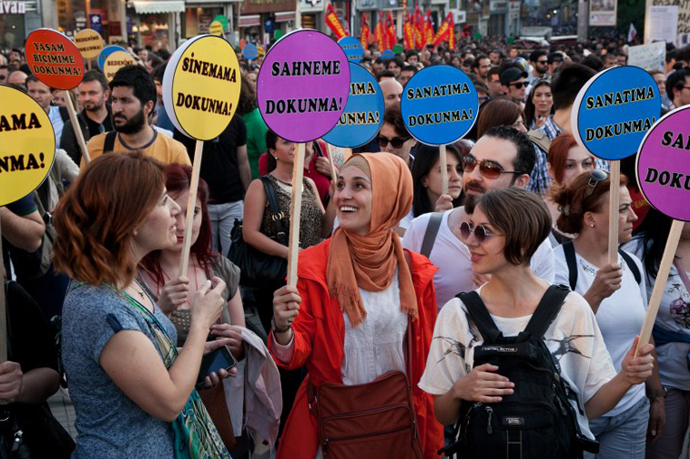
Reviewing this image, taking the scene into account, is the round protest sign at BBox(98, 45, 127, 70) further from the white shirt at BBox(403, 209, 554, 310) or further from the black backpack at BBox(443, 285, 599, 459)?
the black backpack at BBox(443, 285, 599, 459)

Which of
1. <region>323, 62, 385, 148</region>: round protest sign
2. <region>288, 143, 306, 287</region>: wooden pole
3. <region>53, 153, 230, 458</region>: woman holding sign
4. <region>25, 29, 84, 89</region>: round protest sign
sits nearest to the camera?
<region>53, 153, 230, 458</region>: woman holding sign

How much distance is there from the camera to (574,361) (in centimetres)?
278

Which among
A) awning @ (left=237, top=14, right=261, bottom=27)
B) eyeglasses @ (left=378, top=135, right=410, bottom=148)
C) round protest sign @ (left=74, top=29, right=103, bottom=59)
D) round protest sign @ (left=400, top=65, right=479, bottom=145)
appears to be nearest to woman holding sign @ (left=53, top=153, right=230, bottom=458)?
round protest sign @ (left=400, top=65, right=479, bottom=145)

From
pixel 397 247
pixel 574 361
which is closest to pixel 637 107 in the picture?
pixel 397 247

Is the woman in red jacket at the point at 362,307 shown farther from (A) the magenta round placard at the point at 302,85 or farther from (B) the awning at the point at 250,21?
(B) the awning at the point at 250,21

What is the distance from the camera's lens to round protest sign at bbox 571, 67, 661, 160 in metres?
3.67

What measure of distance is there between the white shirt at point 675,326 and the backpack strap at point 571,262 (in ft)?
1.49

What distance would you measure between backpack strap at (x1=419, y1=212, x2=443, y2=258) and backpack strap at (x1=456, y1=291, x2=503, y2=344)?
3.16 feet

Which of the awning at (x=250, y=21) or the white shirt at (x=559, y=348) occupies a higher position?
the awning at (x=250, y=21)

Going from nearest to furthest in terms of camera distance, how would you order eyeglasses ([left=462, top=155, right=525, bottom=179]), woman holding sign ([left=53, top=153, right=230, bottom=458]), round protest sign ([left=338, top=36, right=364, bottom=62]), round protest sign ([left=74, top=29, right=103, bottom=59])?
woman holding sign ([left=53, top=153, right=230, bottom=458]) < eyeglasses ([left=462, top=155, right=525, bottom=179]) < round protest sign ([left=74, top=29, right=103, bottom=59]) < round protest sign ([left=338, top=36, right=364, bottom=62])

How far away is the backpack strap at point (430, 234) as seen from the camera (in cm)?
381

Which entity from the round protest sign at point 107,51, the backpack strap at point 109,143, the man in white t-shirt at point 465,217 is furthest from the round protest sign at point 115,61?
the man in white t-shirt at point 465,217

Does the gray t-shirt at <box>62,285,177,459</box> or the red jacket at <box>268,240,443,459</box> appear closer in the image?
the gray t-shirt at <box>62,285,177,459</box>

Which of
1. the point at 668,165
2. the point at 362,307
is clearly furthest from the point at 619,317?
the point at 362,307
